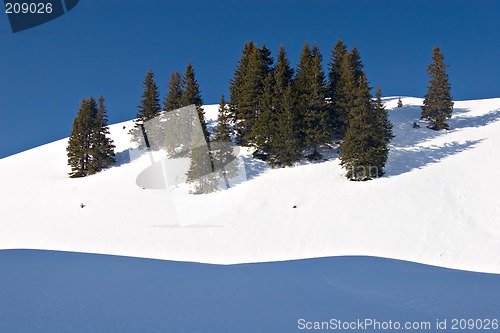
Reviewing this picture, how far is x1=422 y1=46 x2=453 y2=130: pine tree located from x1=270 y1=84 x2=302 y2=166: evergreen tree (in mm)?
17187

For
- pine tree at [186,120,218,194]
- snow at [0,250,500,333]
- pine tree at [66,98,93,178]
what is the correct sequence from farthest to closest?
pine tree at [66,98,93,178] < pine tree at [186,120,218,194] < snow at [0,250,500,333]

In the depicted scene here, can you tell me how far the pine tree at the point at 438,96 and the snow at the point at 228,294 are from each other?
25.9 meters

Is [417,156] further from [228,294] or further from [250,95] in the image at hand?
[228,294]

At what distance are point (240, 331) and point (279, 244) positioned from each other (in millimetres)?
11120

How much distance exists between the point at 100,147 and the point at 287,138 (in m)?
21.7

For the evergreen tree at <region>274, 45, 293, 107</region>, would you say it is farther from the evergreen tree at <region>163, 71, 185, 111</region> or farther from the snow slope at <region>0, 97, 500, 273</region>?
the evergreen tree at <region>163, 71, 185, 111</region>

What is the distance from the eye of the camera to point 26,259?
19.3 metres

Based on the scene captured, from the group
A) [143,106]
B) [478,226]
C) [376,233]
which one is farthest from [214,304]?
[143,106]

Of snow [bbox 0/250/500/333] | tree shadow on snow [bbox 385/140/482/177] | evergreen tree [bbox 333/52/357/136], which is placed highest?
evergreen tree [bbox 333/52/357/136]

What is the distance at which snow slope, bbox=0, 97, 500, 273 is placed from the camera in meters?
20.5

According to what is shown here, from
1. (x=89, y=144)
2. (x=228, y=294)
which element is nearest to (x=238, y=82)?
(x=89, y=144)

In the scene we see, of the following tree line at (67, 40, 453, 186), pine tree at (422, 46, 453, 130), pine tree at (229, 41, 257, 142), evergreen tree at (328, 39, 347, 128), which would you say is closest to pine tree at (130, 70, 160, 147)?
tree line at (67, 40, 453, 186)

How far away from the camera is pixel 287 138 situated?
3228cm

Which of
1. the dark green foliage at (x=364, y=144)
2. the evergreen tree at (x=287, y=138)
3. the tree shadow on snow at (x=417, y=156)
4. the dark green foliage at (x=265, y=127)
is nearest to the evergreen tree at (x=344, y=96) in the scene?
the dark green foliage at (x=364, y=144)
